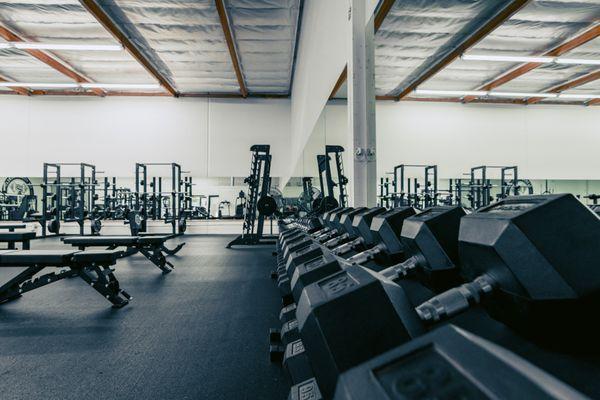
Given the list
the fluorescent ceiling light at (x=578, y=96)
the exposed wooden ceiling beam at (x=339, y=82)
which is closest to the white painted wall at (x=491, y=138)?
the fluorescent ceiling light at (x=578, y=96)

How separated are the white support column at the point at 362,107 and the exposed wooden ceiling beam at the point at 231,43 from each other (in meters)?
2.82

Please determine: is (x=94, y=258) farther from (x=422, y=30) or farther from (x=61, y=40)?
(x=61, y=40)

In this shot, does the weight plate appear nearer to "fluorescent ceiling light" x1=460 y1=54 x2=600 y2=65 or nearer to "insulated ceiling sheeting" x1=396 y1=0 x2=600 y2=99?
"fluorescent ceiling light" x1=460 y1=54 x2=600 y2=65

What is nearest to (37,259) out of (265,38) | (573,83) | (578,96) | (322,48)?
(322,48)

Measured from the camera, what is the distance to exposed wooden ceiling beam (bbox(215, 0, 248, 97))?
178 inches

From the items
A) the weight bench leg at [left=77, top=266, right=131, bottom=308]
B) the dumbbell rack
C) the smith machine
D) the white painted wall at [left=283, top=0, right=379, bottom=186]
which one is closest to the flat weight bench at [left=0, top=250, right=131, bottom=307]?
the weight bench leg at [left=77, top=266, right=131, bottom=308]

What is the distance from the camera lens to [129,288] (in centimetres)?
210

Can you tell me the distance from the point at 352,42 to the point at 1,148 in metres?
8.50

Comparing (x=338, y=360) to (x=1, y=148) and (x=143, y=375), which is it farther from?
(x=1, y=148)

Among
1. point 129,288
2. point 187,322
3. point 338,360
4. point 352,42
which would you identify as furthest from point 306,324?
point 352,42

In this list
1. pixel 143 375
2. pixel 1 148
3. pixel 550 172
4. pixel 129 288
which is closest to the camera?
pixel 143 375

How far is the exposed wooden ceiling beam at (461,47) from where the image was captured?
4146 mm

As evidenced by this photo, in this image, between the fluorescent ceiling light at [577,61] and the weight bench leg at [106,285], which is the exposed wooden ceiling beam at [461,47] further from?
the weight bench leg at [106,285]

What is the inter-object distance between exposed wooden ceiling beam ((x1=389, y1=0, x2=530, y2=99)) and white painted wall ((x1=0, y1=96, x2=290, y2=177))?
11.4ft
